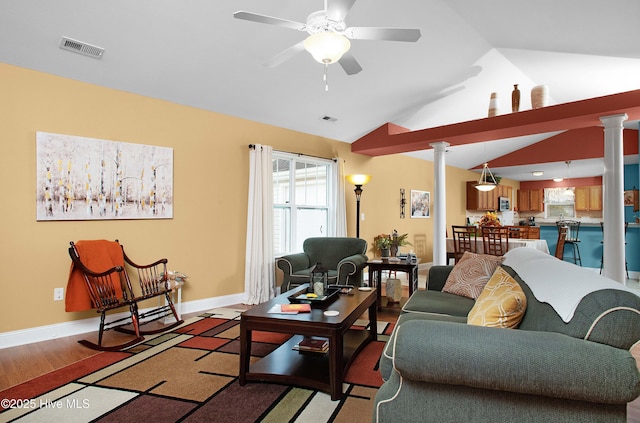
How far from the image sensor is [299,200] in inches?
225

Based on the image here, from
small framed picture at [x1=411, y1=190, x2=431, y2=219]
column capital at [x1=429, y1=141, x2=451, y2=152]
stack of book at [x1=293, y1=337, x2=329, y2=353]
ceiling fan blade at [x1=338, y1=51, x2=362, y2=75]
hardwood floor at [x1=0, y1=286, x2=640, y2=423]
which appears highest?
ceiling fan blade at [x1=338, y1=51, x2=362, y2=75]

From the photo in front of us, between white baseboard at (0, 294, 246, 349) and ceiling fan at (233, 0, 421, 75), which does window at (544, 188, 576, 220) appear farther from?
white baseboard at (0, 294, 246, 349)

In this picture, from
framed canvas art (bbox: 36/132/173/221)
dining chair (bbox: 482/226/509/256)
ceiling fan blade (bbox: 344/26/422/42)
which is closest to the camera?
ceiling fan blade (bbox: 344/26/422/42)

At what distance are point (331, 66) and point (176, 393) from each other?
11.7 ft

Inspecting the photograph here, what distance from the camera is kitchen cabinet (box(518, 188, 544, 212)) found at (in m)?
11.2

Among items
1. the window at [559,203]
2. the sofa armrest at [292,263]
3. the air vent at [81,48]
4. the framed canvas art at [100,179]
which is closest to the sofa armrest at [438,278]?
the sofa armrest at [292,263]

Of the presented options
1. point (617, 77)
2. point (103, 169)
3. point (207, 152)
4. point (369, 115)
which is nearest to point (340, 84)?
point (369, 115)

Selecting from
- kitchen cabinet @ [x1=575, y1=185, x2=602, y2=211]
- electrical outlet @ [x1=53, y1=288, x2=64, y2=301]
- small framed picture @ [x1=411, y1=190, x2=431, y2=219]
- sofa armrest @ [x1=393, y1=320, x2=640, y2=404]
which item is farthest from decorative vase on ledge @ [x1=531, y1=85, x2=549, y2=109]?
kitchen cabinet @ [x1=575, y1=185, x2=602, y2=211]

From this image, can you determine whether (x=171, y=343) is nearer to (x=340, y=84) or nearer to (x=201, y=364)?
(x=201, y=364)

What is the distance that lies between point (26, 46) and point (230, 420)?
3373 mm

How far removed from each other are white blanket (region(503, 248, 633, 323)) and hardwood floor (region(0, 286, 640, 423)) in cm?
108

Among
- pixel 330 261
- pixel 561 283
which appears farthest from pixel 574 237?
pixel 561 283

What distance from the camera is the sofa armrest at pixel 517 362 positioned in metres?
1.28

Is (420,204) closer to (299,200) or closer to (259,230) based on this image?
(299,200)
